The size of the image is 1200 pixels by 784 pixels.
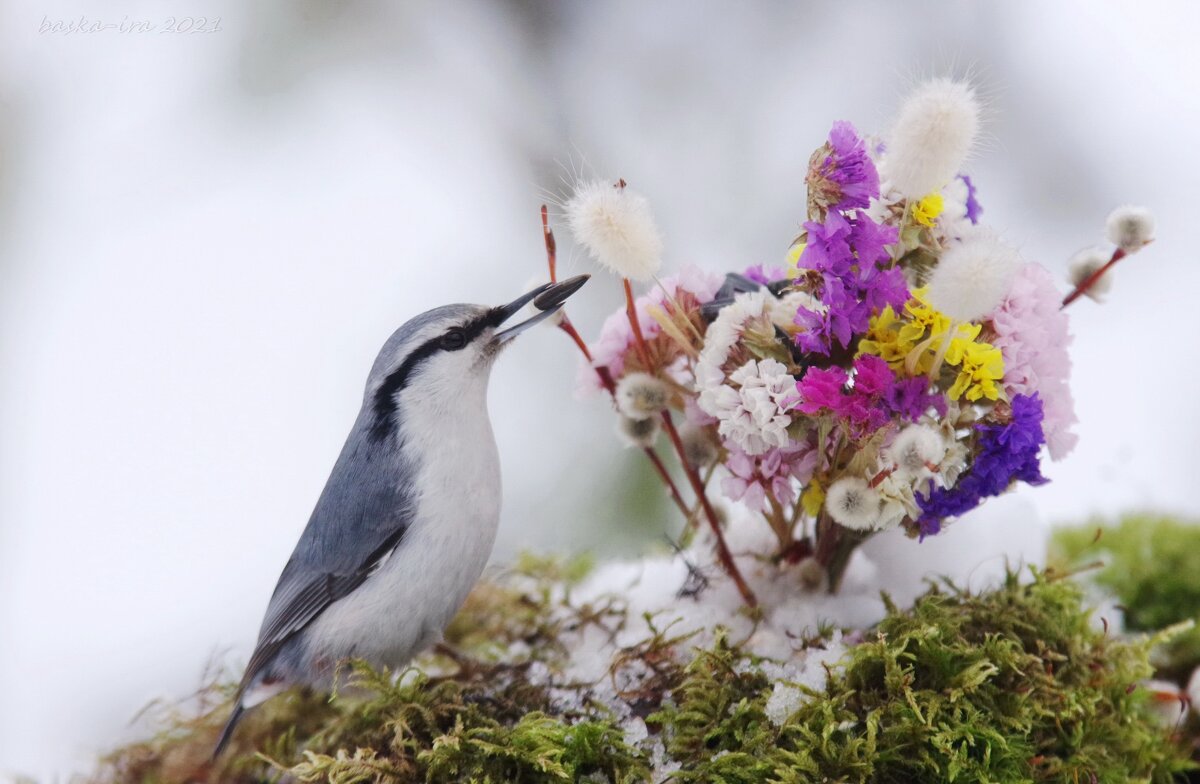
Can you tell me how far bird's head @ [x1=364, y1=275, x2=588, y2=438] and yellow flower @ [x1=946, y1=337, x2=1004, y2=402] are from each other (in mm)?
422

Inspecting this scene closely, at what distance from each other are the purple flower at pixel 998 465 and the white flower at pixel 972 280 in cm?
12

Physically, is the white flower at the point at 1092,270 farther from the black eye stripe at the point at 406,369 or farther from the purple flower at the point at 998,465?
the black eye stripe at the point at 406,369

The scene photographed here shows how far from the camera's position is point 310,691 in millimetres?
1269

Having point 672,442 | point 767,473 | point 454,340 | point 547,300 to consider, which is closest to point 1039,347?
point 767,473

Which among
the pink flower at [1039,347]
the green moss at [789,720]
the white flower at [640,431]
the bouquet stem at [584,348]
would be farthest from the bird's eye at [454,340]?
the pink flower at [1039,347]

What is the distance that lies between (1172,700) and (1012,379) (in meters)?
0.62

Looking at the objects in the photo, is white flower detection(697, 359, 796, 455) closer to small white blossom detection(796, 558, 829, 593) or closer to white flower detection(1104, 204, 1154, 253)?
small white blossom detection(796, 558, 829, 593)

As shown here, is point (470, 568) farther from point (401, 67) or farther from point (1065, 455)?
point (401, 67)

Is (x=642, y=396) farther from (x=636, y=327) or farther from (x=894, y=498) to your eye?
(x=894, y=498)

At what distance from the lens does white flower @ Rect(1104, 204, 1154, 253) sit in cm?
108

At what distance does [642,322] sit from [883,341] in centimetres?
30

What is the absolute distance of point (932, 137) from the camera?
94cm

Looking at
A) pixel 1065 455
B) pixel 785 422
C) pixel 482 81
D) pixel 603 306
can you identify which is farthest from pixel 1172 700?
pixel 482 81

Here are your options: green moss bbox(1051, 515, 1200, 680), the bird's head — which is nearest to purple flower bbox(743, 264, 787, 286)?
the bird's head
